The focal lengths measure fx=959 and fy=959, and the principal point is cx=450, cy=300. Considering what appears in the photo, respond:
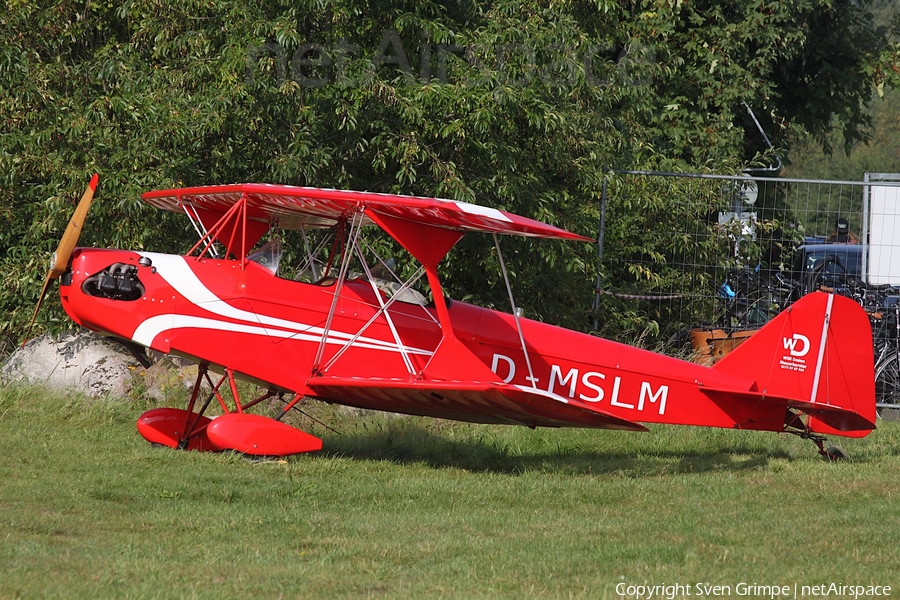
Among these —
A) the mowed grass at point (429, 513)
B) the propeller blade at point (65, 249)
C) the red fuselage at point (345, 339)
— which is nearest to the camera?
the mowed grass at point (429, 513)

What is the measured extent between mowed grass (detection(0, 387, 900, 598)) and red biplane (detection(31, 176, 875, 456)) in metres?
0.49

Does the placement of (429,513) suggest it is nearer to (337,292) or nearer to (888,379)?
(337,292)

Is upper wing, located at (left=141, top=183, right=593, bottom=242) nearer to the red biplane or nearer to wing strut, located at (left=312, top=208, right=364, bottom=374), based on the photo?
the red biplane

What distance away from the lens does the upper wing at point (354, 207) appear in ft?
22.4

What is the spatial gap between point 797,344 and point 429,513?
3791 mm

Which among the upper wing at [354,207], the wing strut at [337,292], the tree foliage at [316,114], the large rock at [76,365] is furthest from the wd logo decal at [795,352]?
the large rock at [76,365]

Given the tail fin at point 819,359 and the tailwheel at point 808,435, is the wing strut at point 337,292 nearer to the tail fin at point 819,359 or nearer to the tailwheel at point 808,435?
the tail fin at point 819,359

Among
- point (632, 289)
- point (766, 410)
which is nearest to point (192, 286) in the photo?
point (766, 410)

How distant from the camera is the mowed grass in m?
4.75

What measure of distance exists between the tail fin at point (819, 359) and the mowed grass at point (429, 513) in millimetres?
555

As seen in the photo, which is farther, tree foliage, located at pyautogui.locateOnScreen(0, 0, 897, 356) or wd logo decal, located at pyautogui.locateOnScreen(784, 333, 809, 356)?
tree foliage, located at pyautogui.locateOnScreen(0, 0, 897, 356)

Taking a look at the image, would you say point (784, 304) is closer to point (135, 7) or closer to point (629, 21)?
point (629, 21)

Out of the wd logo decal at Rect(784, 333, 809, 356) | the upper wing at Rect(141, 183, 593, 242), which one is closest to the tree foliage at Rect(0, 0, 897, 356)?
the upper wing at Rect(141, 183, 593, 242)

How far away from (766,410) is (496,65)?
464 centimetres
